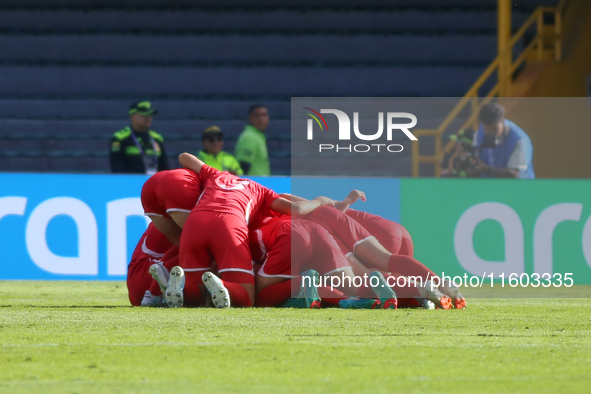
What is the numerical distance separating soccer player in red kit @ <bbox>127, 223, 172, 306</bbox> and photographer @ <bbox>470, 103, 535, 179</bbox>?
3007 mm

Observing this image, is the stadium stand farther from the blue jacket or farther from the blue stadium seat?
the blue jacket

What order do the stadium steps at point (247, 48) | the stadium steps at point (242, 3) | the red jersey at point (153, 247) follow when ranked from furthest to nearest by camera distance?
the stadium steps at point (242, 3), the stadium steps at point (247, 48), the red jersey at point (153, 247)

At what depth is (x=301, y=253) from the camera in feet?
20.4

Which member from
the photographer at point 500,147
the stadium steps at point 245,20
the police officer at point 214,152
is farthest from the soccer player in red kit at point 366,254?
the stadium steps at point 245,20

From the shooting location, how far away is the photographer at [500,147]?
26.1 feet

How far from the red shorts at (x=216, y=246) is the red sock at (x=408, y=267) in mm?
1027

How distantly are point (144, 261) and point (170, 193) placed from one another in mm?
553

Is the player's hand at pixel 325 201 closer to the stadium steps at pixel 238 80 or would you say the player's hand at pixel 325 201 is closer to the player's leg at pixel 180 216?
the player's leg at pixel 180 216

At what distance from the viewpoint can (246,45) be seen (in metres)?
13.6

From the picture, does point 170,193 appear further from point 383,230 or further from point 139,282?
point 383,230

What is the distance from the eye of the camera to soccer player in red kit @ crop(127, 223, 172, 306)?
6.39m

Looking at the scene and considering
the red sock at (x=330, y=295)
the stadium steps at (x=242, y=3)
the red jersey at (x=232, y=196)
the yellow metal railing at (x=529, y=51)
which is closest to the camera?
the red jersey at (x=232, y=196)

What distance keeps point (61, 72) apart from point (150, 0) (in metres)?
1.73

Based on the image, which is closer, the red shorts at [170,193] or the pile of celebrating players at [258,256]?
the pile of celebrating players at [258,256]
